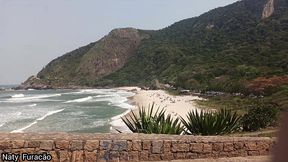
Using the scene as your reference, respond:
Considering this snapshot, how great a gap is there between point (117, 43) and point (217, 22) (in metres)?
42.6

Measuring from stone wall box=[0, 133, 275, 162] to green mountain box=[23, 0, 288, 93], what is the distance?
3995 cm

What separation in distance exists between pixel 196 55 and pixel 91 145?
108318mm

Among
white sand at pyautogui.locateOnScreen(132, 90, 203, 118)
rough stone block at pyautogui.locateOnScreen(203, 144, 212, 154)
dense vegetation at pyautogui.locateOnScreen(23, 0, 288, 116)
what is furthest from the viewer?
dense vegetation at pyautogui.locateOnScreen(23, 0, 288, 116)

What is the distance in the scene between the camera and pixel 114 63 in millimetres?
159000

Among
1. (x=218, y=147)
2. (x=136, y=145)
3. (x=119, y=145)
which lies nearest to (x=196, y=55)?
(x=218, y=147)

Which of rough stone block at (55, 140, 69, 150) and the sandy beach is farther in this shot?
the sandy beach

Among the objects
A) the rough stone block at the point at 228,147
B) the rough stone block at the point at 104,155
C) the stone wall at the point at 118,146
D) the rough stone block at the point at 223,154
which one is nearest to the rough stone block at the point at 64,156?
the stone wall at the point at 118,146

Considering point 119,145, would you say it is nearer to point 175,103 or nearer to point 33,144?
point 33,144

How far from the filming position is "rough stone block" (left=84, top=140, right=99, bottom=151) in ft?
23.5

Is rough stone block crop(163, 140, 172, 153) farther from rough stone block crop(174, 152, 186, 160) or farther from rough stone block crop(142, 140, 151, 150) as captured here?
rough stone block crop(142, 140, 151, 150)

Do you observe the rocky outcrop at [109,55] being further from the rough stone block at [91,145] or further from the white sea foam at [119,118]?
the rough stone block at [91,145]

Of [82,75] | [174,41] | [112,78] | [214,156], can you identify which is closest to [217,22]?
[174,41]

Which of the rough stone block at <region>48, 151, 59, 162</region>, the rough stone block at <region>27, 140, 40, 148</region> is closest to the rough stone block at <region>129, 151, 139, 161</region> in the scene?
the rough stone block at <region>48, 151, 59, 162</region>

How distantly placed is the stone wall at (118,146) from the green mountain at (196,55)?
40.0m
